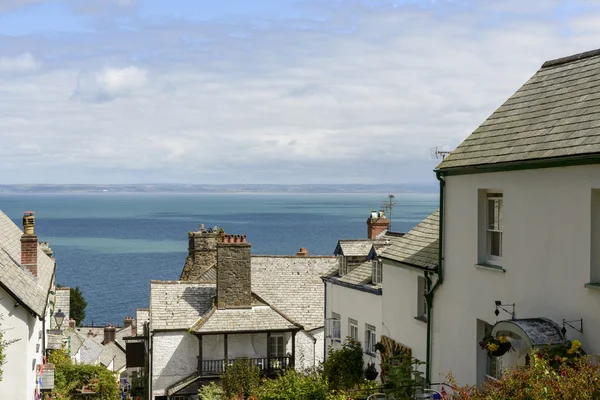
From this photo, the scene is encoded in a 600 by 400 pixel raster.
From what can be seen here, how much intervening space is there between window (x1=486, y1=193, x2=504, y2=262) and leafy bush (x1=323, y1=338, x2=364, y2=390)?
10382 millimetres

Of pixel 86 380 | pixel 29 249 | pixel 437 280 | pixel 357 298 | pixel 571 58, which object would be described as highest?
pixel 571 58

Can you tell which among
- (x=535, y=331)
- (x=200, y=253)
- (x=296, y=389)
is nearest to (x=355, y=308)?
(x=296, y=389)

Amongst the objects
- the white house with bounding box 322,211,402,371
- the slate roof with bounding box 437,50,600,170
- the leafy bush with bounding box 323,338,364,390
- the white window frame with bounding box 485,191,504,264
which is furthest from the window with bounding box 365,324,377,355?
the white window frame with bounding box 485,191,504,264

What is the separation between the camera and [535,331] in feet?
42.4

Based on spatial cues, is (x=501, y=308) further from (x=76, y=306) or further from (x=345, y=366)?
(x=76, y=306)

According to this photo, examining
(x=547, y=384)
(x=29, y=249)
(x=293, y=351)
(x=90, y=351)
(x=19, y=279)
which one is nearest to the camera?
(x=547, y=384)

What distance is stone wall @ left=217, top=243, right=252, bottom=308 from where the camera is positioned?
116 feet

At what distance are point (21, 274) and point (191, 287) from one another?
12.5 metres

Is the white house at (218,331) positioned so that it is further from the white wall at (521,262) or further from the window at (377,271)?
the white wall at (521,262)

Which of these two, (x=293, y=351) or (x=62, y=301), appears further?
(x=62, y=301)

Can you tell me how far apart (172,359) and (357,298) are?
11.5m

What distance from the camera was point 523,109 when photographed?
646 inches

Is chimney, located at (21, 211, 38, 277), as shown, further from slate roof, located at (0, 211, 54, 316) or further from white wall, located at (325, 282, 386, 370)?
white wall, located at (325, 282, 386, 370)

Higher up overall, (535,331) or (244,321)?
(535,331)
